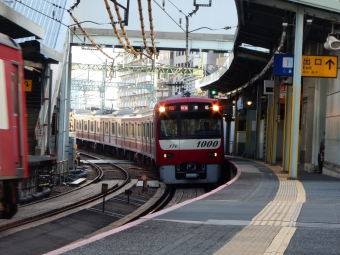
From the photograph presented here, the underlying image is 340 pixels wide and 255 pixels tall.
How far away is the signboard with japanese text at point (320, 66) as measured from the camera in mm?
18016

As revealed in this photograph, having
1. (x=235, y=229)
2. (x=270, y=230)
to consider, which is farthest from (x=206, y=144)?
(x=270, y=230)

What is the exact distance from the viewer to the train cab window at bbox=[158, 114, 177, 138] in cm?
2189

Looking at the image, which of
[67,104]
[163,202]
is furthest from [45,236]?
[67,104]

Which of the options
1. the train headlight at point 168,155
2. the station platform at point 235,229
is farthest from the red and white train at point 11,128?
the train headlight at point 168,155

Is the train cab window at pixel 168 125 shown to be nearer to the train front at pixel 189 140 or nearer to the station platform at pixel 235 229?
the train front at pixel 189 140

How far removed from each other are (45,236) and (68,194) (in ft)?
23.5

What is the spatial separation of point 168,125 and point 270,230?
44.3 ft

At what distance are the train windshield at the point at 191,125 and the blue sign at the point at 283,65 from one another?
4.32 meters

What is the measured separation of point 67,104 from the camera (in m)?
27.6

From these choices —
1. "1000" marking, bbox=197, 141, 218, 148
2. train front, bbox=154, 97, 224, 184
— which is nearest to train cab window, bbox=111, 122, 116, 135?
train front, bbox=154, 97, 224, 184

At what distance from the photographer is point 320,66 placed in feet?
59.5

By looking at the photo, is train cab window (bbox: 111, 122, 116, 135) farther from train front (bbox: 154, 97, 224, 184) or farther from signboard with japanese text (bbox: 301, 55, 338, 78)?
signboard with japanese text (bbox: 301, 55, 338, 78)

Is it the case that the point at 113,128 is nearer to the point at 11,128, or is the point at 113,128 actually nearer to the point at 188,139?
the point at 188,139

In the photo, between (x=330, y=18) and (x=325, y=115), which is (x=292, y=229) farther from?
(x=325, y=115)
